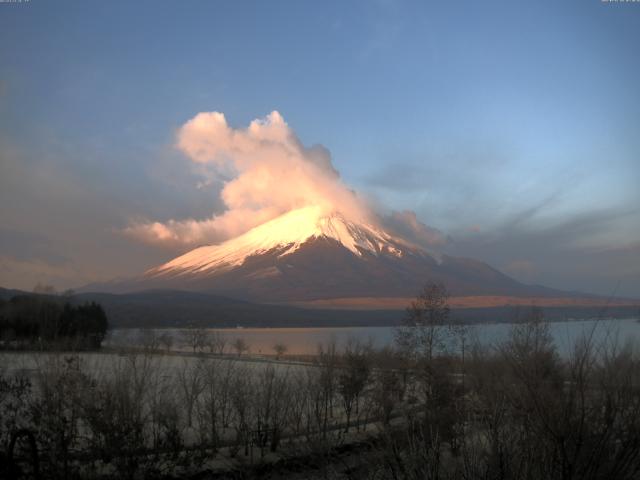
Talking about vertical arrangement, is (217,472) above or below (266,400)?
below

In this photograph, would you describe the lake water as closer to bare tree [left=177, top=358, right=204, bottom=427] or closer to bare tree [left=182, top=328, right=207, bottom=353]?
bare tree [left=182, top=328, right=207, bottom=353]

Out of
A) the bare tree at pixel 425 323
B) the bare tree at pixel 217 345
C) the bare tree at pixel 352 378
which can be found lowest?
the bare tree at pixel 217 345

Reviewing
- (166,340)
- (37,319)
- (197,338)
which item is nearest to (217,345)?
(166,340)

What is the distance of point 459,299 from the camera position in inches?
7170

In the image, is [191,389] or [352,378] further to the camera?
[352,378]

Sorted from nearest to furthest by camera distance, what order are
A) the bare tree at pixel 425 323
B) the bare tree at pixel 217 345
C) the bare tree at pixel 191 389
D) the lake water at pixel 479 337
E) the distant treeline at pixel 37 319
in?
the lake water at pixel 479 337 < the bare tree at pixel 191 389 < the bare tree at pixel 425 323 < the distant treeline at pixel 37 319 < the bare tree at pixel 217 345

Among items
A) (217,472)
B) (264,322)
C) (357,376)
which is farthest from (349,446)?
(264,322)

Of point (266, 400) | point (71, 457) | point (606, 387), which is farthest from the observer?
point (266, 400)

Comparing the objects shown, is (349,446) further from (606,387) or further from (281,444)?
(606,387)

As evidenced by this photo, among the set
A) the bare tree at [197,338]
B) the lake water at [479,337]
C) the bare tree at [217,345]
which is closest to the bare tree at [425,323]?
the lake water at [479,337]

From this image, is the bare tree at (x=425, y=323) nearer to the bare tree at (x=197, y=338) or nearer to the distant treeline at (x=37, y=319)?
the distant treeline at (x=37, y=319)

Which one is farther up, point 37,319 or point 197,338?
point 37,319

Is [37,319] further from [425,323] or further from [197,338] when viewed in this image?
[425,323]

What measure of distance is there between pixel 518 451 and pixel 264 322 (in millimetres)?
147120
